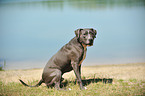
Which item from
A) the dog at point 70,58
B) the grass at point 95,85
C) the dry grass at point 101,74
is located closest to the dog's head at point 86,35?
the dog at point 70,58

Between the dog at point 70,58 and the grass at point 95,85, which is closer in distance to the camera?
the grass at point 95,85

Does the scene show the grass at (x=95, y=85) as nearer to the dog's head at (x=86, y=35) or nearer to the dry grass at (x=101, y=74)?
the dry grass at (x=101, y=74)

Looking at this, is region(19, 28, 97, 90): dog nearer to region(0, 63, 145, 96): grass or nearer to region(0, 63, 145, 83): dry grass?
region(0, 63, 145, 96): grass

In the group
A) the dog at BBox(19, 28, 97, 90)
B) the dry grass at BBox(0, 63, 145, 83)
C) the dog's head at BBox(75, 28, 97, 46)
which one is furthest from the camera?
the dry grass at BBox(0, 63, 145, 83)

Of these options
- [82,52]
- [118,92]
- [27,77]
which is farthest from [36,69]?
[118,92]

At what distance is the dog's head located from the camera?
6469 millimetres

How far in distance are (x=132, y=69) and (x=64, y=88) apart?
499 cm

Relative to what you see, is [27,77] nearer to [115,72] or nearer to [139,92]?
[115,72]

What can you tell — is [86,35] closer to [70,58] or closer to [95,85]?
[70,58]

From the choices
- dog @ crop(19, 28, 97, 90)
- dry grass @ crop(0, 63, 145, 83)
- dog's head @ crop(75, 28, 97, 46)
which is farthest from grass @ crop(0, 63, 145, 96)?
dog's head @ crop(75, 28, 97, 46)

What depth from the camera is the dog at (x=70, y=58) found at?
21.7 ft

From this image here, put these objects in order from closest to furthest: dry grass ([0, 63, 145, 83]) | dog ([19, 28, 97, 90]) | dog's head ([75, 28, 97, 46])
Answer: dog's head ([75, 28, 97, 46]), dog ([19, 28, 97, 90]), dry grass ([0, 63, 145, 83])

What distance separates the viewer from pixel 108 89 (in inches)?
271

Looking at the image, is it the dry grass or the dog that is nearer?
the dog
